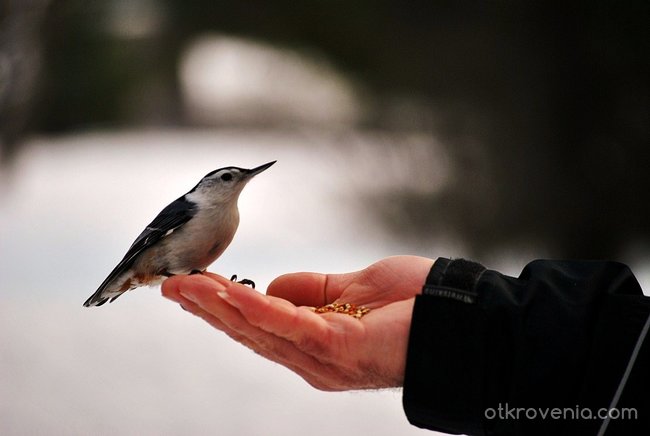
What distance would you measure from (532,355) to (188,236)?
48 centimetres

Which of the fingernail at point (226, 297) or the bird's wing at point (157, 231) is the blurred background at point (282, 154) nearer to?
the bird's wing at point (157, 231)

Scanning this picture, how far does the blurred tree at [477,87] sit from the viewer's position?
1.43m

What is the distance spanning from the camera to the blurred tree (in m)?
1.43

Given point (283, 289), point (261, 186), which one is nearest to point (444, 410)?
point (283, 289)

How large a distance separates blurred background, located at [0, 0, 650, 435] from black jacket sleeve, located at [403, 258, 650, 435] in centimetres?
53

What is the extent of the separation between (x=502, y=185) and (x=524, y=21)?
1.11 ft

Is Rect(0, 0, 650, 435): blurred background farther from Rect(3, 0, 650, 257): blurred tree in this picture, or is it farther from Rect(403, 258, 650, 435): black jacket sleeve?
Rect(403, 258, 650, 435): black jacket sleeve

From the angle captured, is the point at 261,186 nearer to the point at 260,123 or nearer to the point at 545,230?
the point at 260,123

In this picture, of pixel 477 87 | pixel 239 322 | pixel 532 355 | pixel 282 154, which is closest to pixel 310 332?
pixel 239 322

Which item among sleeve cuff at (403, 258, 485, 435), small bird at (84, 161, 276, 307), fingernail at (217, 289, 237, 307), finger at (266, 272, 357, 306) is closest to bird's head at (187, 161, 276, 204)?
small bird at (84, 161, 276, 307)

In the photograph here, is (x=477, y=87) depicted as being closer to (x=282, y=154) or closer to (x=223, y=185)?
(x=282, y=154)

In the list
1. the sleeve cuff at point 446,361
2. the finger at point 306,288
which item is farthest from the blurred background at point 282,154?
the sleeve cuff at point 446,361

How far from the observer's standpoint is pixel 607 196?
5.20ft

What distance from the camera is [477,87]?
5.13ft
